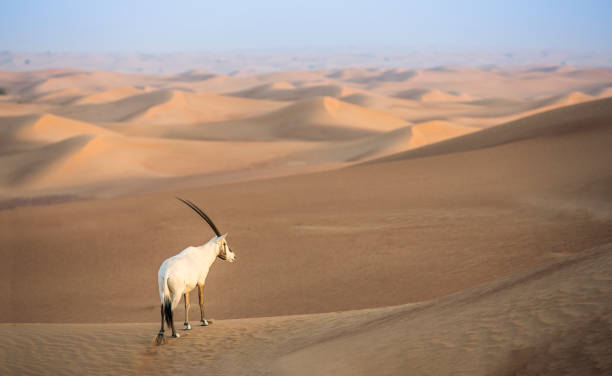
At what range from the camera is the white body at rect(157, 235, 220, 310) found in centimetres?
671

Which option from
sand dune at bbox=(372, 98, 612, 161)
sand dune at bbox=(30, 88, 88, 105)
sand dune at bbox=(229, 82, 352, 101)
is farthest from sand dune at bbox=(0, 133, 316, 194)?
sand dune at bbox=(229, 82, 352, 101)

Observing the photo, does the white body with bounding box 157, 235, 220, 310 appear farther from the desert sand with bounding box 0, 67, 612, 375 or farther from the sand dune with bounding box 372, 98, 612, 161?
the sand dune with bounding box 372, 98, 612, 161

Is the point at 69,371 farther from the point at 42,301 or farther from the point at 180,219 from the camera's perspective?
the point at 180,219

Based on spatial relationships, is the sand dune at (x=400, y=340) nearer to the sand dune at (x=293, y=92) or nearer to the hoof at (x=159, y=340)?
the hoof at (x=159, y=340)

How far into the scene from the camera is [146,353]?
675 cm

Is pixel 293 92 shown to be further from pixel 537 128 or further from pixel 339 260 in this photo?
pixel 339 260

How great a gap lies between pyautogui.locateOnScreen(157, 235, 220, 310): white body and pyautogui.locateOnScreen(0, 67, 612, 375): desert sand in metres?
0.65

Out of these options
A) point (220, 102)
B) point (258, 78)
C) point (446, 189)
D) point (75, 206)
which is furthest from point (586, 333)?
point (258, 78)

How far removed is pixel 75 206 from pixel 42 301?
21.8 ft

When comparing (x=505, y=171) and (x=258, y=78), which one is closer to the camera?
(x=505, y=171)

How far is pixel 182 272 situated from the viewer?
22.4 feet

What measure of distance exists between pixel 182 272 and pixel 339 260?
5460mm

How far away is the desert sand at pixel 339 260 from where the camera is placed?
5512mm

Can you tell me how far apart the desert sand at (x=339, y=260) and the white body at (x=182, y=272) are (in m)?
0.65
